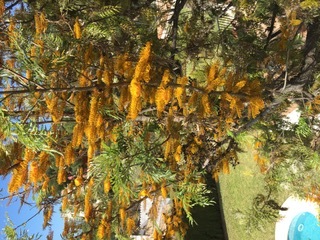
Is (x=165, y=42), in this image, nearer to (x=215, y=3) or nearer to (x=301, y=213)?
(x=215, y=3)

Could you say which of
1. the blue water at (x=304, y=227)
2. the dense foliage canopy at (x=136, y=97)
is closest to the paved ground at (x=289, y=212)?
the blue water at (x=304, y=227)

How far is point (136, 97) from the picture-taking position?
160 centimetres

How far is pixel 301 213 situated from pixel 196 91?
3028mm

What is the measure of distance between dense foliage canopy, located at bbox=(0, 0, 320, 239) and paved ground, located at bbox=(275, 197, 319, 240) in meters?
0.67

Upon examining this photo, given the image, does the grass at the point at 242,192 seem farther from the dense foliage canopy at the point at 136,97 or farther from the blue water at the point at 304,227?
the dense foliage canopy at the point at 136,97

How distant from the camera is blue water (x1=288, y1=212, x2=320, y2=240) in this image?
4.39 metres

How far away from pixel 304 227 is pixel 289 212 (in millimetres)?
364

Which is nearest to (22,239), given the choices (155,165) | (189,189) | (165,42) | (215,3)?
(155,165)

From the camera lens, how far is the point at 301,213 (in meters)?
4.32

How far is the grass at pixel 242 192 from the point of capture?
15.1 feet

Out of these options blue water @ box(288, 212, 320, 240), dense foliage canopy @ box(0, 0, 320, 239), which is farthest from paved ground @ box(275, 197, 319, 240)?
dense foliage canopy @ box(0, 0, 320, 239)

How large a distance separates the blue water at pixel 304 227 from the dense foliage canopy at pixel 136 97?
93 cm

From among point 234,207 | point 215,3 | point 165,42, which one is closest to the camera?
point 165,42

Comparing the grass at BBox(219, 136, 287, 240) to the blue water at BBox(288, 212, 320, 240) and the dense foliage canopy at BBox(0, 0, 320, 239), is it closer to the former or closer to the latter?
the blue water at BBox(288, 212, 320, 240)
